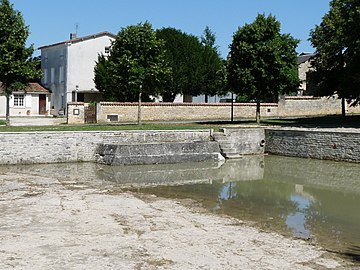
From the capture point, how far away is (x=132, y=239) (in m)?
10.2

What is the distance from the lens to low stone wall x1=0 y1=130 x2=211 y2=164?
855 inches

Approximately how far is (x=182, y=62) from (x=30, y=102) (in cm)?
1392

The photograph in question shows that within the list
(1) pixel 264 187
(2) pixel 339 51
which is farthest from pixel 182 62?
(1) pixel 264 187

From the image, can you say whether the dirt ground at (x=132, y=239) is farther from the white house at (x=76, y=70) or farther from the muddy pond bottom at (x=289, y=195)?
the white house at (x=76, y=70)

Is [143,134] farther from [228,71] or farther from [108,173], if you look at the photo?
[228,71]

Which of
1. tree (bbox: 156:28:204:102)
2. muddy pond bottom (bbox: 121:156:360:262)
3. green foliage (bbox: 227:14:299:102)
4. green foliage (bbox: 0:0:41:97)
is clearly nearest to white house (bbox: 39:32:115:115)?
tree (bbox: 156:28:204:102)

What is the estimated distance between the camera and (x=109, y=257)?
352 inches

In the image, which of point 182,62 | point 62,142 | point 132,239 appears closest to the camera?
point 132,239

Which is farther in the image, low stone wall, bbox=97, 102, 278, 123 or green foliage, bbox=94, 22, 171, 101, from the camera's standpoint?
low stone wall, bbox=97, 102, 278, 123

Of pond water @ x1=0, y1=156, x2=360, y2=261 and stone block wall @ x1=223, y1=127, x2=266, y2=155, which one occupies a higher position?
stone block wall @ x1=223, y1=127, x2=266, y2=155

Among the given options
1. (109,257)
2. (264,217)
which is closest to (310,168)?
(264,217)

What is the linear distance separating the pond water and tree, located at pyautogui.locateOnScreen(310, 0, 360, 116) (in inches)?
272

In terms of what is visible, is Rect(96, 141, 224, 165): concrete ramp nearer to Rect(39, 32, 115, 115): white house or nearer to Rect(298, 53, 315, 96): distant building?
Rect(39, 32, 115, 115): white house

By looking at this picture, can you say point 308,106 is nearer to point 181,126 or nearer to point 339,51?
point 339,51
